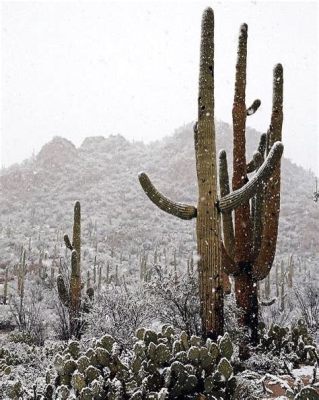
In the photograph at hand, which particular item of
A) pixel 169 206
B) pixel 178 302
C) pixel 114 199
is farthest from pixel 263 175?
pixel 114 199

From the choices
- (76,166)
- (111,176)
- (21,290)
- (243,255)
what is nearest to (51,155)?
(76,166)

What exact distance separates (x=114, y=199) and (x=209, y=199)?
44.4 meters

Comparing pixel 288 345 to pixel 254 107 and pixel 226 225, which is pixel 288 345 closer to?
pixel 226 225

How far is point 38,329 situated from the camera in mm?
13383

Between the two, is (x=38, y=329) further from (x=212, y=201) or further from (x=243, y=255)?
(x=212, y=201)

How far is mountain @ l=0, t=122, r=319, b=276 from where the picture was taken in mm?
37312

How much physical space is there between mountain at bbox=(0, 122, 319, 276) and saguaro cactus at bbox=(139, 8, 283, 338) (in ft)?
83.4

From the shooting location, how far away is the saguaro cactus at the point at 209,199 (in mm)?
5430

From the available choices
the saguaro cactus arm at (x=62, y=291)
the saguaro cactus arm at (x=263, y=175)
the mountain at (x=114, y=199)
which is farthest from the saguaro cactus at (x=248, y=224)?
the mountain at (x=114, y=199)

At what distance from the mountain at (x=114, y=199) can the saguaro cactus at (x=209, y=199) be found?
25.4 m

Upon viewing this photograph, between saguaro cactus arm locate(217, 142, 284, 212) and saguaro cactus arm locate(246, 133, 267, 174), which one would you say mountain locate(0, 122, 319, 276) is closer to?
saguaro cactus arm locate(246, 133, 267, 174)

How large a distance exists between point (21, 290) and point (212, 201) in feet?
51.5

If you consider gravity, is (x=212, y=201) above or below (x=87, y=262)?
above

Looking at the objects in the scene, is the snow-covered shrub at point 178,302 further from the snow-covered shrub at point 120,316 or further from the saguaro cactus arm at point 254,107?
the saguaro cactus arm at point 254,107
